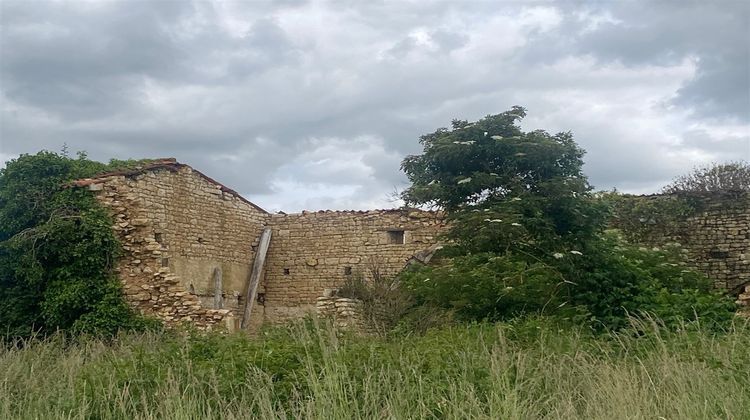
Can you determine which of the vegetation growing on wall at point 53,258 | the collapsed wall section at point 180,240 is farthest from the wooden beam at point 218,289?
the vegetation growing on wall at point 53,258

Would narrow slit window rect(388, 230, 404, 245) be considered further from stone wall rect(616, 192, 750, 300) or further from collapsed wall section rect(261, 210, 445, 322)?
stone wall rect(616, 192, 750, 300)

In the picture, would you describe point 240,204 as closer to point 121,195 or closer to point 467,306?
point 121,195

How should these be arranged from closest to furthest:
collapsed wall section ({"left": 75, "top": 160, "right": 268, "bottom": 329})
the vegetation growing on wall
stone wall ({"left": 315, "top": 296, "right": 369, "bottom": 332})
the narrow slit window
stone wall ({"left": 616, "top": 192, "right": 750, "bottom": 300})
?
stone wall ({"left": 315, "top": 296, "right": 369, "bottom": 332})
the vegetation growing on wall
collapsed wall section ({"left": 75, "top": 160, "right": 268, "bottom": 329})
stone wall ({"left": 616, "top": 192, "right": 750, "bottom": 300})
the narrow slit window

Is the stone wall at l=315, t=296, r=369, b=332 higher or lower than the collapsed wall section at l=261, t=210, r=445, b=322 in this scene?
lower

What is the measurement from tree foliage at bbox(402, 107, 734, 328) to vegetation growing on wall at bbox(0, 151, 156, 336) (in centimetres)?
592

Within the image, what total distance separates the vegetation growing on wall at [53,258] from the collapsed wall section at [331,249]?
156 inches

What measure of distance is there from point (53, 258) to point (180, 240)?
2458 mm

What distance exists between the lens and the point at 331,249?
1767cm

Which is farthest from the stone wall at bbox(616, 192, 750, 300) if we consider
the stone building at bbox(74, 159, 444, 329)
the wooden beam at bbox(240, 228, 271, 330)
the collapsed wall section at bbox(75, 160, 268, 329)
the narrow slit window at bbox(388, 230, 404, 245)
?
the collapsed wall section at bbox(75, 160, 268, 329)

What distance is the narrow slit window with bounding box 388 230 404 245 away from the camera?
1720 cm

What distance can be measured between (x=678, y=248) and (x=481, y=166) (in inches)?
200

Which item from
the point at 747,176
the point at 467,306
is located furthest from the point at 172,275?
the point at 747,176

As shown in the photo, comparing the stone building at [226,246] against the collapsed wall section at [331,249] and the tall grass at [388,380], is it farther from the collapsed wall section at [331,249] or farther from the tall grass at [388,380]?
the tall grass at [388,380]

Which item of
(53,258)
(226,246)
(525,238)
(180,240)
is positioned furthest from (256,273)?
(525,238)
